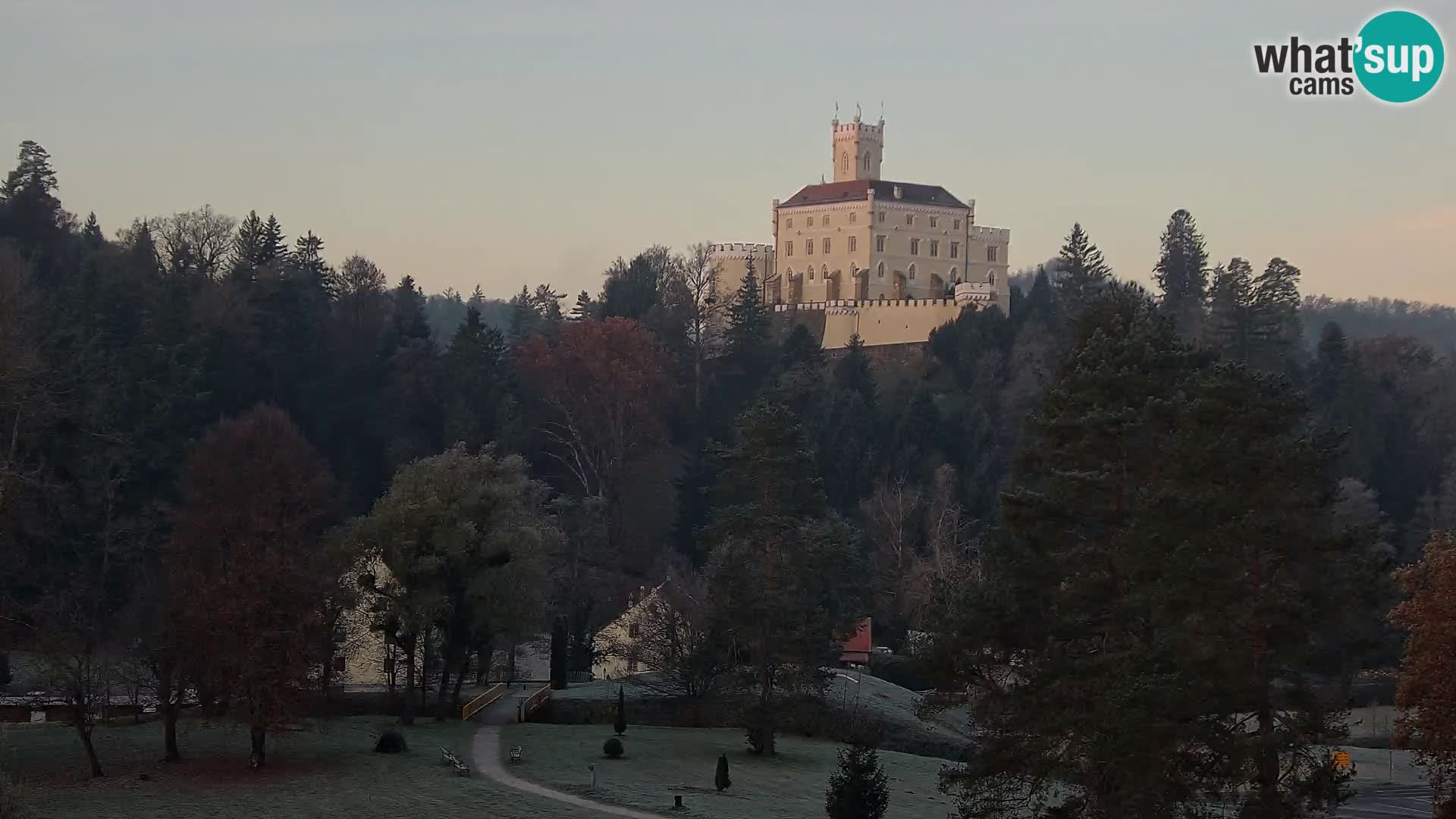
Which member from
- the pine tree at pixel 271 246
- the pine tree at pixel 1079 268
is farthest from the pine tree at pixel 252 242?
the pine tree at pixel 1079 268

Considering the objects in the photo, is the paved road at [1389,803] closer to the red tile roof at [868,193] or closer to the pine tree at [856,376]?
the pine tree at [856,376]

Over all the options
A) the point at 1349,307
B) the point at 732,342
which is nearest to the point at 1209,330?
the point at 732,342

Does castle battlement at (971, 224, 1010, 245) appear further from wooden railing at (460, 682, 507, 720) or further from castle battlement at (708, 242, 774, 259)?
wooden railing at (460, 682, 507, 720)

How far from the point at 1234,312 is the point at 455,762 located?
60815 millimetres

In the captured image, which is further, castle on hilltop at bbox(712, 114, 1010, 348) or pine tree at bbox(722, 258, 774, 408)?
castle on hilltop at bbox(712, 114, 1010, 348)

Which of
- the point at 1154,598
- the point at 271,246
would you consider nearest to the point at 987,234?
the point at 271,246

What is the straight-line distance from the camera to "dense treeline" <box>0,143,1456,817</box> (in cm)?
2823

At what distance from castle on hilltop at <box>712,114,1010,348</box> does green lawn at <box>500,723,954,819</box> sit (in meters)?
64.7

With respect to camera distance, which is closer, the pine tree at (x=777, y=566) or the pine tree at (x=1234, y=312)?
the pine tree at (x=777, y=566)

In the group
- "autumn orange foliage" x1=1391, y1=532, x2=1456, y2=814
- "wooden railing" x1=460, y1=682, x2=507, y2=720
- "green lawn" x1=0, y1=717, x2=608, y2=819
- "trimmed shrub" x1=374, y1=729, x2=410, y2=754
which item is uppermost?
"autumn orange foliage" x1=1391, y1=532, x2=1456, y2=814

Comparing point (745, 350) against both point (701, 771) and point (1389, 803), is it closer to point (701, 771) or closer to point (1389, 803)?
point (1389, 803)

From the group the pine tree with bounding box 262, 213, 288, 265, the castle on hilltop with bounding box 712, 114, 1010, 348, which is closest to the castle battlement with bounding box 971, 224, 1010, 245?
the castle on hilltop with bounding box 712, 114, 1010, 348

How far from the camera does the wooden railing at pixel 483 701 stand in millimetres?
47906

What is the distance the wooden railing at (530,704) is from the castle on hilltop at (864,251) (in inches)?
2403
